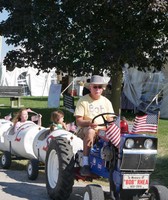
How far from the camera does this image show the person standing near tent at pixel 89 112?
6762 mm

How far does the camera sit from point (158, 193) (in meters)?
5.98

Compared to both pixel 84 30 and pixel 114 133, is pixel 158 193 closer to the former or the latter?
pixel 114 133

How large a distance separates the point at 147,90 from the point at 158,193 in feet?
50.3

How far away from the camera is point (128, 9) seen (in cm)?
1427

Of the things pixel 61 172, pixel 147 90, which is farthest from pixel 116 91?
pixel 61 172

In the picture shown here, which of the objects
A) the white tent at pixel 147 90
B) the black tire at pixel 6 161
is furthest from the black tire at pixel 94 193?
the white tent at pixel 147 90

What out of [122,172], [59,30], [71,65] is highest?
[59,30]

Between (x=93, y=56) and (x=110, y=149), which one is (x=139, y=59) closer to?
(x=93, y=56)

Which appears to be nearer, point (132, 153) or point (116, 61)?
point (132, 153)

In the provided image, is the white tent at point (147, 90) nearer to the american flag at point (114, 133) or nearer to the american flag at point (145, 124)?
the american flag at point (145, 124)

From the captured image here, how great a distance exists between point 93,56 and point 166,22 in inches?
98.4

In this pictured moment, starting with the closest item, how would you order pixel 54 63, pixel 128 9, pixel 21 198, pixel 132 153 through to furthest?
pixel 132 153 < pixel 21 198 < pixel 128 9 < pixel 54 63

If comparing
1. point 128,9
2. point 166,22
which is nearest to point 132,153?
point 128,9

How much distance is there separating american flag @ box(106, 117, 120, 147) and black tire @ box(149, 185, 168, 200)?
694mm
